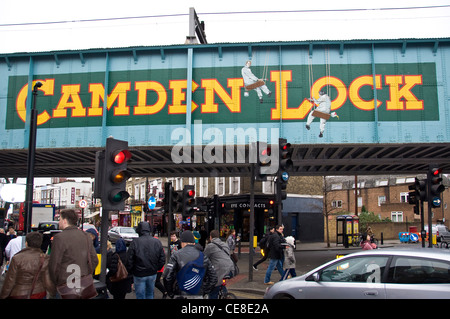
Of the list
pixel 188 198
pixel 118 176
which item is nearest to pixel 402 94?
pixel 188 198

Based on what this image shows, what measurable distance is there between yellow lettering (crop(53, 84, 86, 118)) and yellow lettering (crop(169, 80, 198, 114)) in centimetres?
424

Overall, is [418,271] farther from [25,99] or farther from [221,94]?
[25,99]

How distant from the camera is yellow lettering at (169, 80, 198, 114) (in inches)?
698

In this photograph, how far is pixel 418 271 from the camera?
18.4 ft

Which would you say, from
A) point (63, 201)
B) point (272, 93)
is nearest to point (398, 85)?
point (272, 93)

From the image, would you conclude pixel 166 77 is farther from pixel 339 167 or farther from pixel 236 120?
pixel 339 167

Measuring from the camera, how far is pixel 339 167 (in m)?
23.8

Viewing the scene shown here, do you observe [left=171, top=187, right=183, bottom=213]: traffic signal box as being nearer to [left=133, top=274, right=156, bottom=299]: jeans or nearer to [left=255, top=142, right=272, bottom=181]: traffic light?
[left=255, top=142, right=272, bottom=181]: traffic light

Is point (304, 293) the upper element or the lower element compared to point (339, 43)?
lower

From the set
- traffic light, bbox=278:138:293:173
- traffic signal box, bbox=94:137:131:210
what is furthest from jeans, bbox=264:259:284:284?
traffic signal box, bbox=94:137:131:210

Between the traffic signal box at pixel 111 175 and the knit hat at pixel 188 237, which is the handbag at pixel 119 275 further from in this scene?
the knit hat at pixel 188 237

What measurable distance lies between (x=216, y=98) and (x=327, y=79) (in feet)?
16.3

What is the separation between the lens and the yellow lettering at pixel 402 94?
17.0 m

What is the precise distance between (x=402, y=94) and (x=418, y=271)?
43.4 ft
